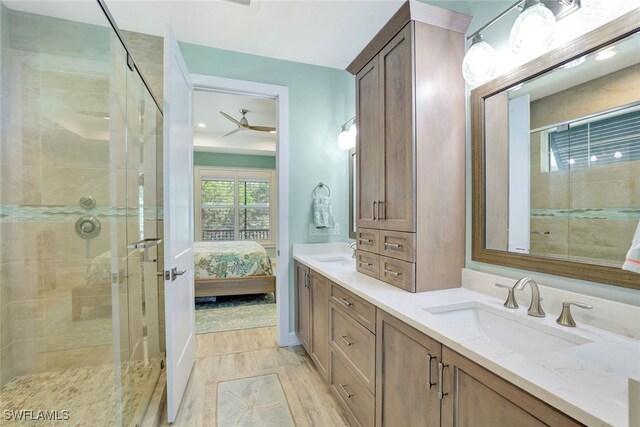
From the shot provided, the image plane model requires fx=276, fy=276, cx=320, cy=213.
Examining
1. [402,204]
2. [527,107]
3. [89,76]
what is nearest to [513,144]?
[527,107]

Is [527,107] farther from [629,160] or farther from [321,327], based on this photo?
[321,327]

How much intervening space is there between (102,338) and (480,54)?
8.74 ft

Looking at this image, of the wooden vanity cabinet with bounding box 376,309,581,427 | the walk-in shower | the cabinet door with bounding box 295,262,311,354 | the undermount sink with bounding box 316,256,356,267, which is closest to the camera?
the wooden vanity cabinet with bounding box 376,309,581,427

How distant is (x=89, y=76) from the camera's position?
1824 millimetres

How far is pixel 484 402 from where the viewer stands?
2.54ft

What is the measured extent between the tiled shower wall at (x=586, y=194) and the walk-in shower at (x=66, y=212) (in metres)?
2.30

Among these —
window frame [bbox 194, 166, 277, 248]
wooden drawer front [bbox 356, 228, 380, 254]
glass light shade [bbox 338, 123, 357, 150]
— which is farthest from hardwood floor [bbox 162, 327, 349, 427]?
window frame [bbox 194, 166, 277, 248]

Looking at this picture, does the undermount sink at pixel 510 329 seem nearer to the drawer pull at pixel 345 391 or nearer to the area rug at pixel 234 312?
the drawer pull at pixel 345 391

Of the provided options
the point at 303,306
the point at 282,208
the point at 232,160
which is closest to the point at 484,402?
the point at 303,306

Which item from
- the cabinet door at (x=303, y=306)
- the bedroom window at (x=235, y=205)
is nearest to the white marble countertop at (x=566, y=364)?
the cabinet door at (x=303, y=306)

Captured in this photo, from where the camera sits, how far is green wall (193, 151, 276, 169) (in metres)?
6.21

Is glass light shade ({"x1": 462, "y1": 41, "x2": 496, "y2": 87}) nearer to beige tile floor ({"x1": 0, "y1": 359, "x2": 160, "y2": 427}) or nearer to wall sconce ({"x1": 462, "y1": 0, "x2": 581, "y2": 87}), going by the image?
wall sconce ({"x1": 462, "y1": 0, "x2": 581, "y2": 87})

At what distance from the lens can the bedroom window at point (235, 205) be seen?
625 cm

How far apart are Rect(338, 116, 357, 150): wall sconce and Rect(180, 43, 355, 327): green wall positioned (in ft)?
0.44
